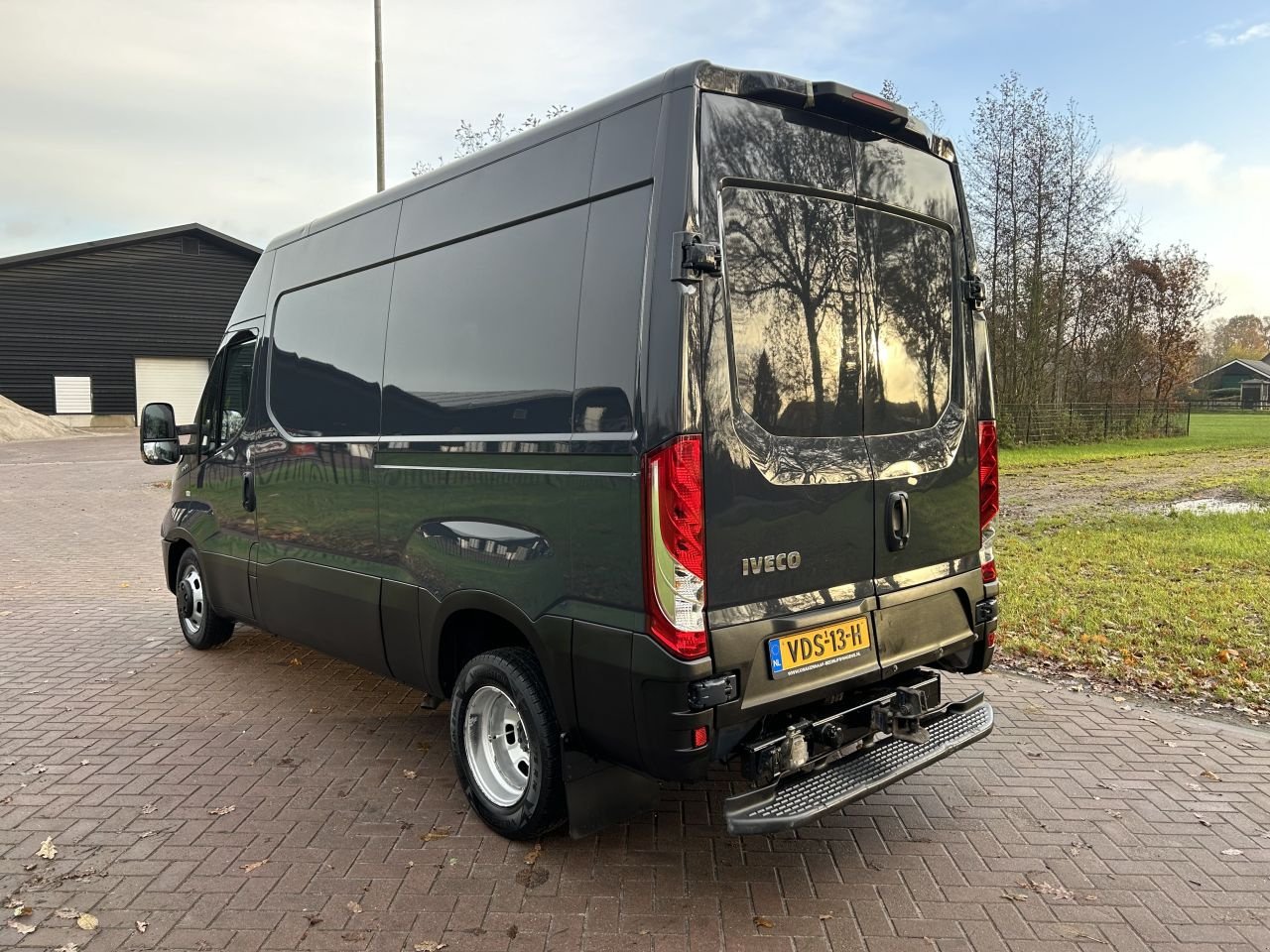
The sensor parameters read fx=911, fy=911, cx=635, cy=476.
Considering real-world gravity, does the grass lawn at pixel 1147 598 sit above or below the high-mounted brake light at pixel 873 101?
below

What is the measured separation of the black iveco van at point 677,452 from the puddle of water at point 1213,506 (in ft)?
32.4

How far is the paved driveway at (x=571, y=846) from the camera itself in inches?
119

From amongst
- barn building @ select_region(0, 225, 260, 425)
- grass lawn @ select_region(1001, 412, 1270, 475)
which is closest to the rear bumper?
grass lawn @ select_region(1001, 412, 1270, 475)

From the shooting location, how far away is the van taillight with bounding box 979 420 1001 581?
13.1 ft

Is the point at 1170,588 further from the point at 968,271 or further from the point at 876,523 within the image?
the point at 876,523

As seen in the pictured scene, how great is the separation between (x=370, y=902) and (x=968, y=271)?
11.4ft

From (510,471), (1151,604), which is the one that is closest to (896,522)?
(510,471)

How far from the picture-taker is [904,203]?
3.64 metres

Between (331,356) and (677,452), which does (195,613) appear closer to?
(331,356)

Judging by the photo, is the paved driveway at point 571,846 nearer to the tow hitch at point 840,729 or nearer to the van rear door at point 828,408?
the tow hitch at point 840,729

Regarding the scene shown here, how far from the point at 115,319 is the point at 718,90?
40978 millimetres

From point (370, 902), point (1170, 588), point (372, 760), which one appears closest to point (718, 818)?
point (370, 902)

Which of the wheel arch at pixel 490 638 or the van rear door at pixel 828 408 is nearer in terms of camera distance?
the van rear door at pixel 828 408

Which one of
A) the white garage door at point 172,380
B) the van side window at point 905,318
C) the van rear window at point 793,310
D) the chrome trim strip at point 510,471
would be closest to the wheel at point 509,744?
the chrome trim strip at point 510,471
